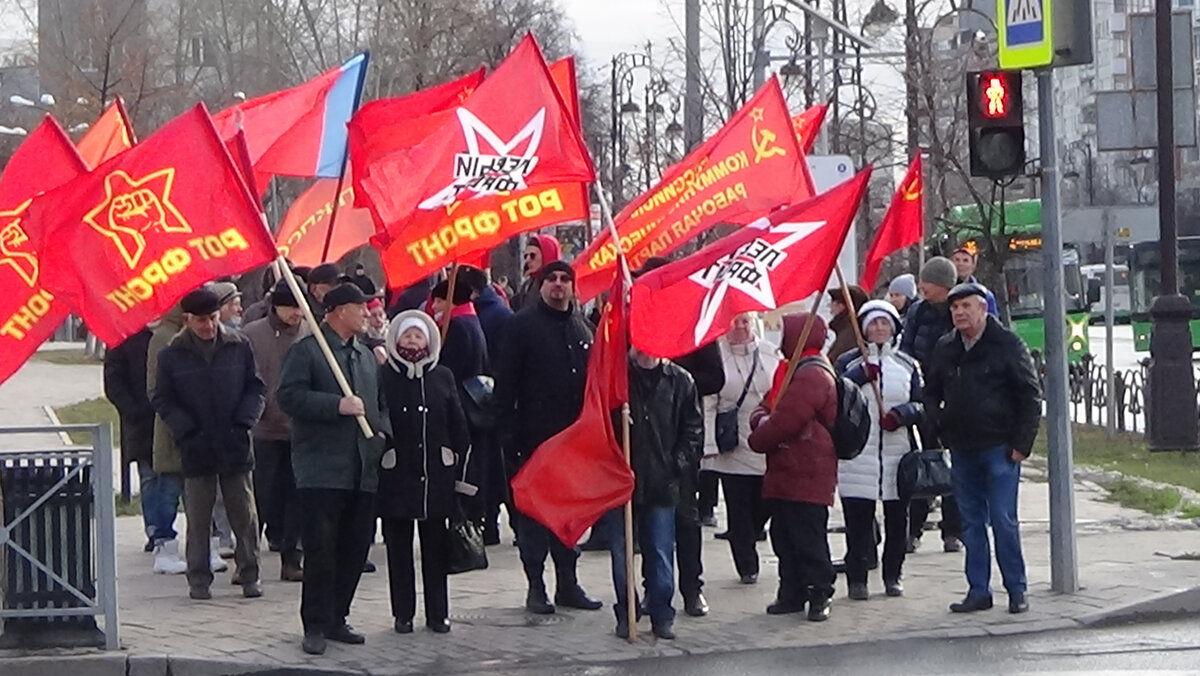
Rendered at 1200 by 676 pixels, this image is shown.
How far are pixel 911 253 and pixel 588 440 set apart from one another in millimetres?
23113

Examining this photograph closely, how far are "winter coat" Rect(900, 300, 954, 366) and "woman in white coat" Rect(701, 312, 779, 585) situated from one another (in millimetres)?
1150

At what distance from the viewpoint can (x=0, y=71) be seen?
72500 millimetres

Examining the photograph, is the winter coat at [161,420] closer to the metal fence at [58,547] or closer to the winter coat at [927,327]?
the metal fence at [58,547]

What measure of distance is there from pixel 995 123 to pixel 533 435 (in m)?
3.13

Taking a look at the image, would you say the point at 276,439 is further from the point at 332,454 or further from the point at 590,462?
the point at 590,462

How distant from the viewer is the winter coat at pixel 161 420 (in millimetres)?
12215

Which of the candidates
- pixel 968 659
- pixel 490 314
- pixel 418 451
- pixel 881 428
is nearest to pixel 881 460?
pixel 881 428

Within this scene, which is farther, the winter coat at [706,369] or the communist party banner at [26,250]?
the winter coat at [706,369]

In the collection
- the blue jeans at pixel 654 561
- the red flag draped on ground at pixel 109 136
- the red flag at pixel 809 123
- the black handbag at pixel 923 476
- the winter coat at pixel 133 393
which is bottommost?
the blue jeans at pixel 654 561

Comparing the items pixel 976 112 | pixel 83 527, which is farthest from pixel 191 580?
pixel 976 112

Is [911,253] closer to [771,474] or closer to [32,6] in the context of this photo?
[771,474]

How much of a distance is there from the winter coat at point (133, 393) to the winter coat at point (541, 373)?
2.96 m

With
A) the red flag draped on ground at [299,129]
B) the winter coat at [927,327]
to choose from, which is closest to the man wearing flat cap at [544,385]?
the red flag draped on ground at [299,129]

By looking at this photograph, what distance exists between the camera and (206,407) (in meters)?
11.5
